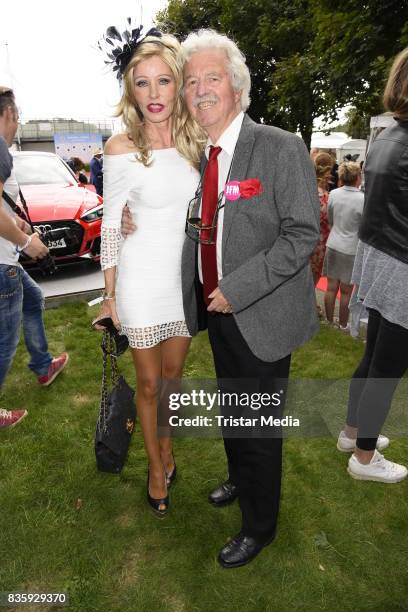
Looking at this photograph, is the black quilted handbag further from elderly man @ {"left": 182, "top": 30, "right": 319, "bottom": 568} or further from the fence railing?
the fence railing

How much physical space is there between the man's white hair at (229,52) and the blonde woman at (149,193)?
4.6 inches

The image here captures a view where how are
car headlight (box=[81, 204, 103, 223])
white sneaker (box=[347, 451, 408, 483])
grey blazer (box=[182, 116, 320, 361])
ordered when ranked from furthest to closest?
car headlight (box=[81, 204, 103, 223])
white sneaker (box=[347, 451, 408, 483])
grey blazer (box=[182, 116, 320, 361])

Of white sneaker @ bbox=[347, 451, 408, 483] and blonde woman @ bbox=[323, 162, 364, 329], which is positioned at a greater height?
blonde woman @ bbox=[323, 162, 364, 329]

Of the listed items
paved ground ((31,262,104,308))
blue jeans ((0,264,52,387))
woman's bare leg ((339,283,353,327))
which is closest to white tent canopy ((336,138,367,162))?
paved ground ((31,262,104,308))

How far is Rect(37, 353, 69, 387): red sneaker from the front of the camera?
3.79m

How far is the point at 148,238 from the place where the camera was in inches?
81.9

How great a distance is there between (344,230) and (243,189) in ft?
10.9

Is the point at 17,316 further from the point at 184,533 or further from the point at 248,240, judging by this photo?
the point at 248,240

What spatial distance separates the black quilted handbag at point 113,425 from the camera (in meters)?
2.33

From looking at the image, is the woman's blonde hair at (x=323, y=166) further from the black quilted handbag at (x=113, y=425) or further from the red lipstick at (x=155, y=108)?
the black quilted handbag at (x=113, y=425)

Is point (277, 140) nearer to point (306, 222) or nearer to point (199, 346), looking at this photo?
point (306, 222)

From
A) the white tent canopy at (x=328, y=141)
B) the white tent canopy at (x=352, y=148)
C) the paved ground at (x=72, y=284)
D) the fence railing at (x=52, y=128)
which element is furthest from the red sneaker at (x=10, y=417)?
the fence railing at (x=52, y=128)

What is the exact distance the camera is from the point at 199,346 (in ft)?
15.1

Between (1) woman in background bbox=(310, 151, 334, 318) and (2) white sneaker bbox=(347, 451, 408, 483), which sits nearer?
(2) white sneaker bbox=(347, 451, 408, 483)
